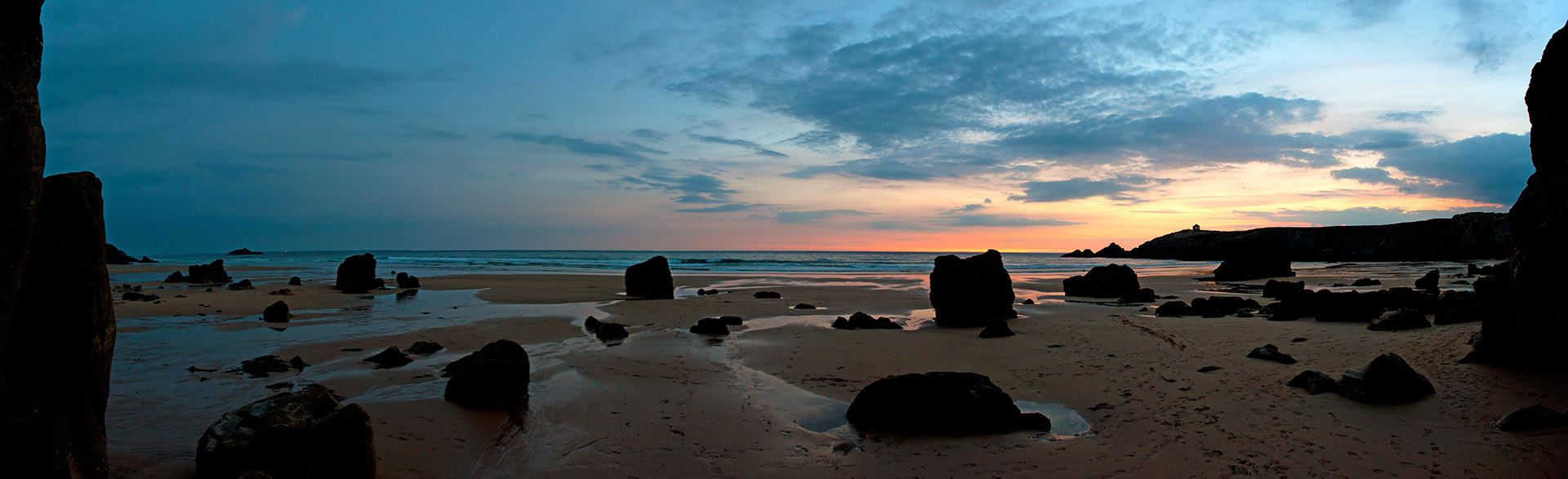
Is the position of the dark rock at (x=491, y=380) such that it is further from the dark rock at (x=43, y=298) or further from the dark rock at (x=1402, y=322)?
the dark rock at (x=1402, y=322)

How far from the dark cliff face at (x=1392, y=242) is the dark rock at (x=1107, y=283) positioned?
1043 inches

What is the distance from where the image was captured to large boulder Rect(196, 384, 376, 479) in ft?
13.6

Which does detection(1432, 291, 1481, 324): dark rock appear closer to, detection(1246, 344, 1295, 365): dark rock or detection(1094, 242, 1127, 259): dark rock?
detection(1246, 344, 1295, 365): dark rock

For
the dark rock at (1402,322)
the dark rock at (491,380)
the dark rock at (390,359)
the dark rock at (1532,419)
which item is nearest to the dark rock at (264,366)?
the dark rock at (390,359)

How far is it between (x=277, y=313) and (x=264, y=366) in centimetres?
650

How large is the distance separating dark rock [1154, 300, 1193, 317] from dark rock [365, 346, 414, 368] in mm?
14086

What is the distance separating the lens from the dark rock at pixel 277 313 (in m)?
13.4

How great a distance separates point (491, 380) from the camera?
6.92 metres

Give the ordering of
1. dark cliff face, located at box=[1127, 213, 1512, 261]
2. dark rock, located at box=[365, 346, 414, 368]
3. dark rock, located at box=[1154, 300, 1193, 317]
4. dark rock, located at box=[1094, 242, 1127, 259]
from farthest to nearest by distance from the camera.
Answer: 1. dark rock, located at box=[1094, 242, 1127, 259]
2. dark cliff face, located at box=[1127, 213, 1512, 261]
3. dark rock, located at box=[1154, 300, 1193, 317]
4. dark rock, located at box=[365, 346, 414, 368]

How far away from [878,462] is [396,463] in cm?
358

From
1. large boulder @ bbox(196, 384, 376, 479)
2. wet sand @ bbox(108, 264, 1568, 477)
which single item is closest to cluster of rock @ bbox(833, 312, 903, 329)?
wet sand @ bbox(108, 264, 1568, 477)

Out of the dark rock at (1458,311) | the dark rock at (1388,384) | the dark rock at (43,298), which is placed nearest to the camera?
the dark rock at (43,298)

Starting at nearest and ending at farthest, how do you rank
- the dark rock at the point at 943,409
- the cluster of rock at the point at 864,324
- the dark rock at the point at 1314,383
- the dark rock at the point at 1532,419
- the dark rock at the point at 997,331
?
the dark rock at the point at 1532,419, the dark rock at the point at 943,409, the dark rock at the point at 1314,383, the dark rock at the point at 997,331, the cluster of rock at the point at 864,324

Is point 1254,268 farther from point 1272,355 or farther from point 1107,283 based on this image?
point 1272,355
